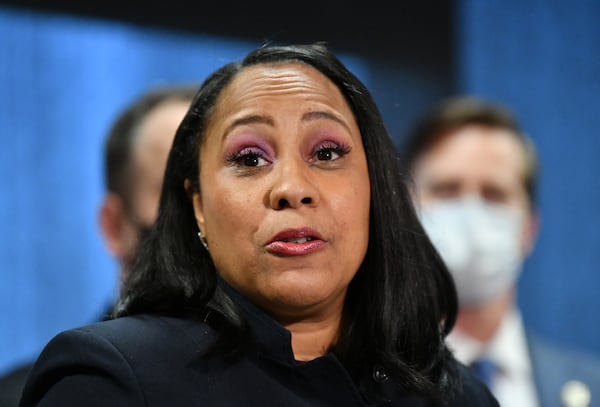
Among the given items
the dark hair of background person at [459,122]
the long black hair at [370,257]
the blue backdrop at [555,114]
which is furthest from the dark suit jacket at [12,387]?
the blue backdrop at [555,114]

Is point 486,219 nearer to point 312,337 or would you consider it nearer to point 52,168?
point 52,168

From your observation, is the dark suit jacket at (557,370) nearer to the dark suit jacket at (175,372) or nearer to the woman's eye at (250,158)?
the dark suit jacket at (175,372)

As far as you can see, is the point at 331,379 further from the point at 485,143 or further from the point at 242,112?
the point at 485,143

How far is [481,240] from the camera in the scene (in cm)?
365

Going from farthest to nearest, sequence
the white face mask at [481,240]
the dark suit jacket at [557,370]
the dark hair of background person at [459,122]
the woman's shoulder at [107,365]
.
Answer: the dark hair of background person at [459,122]
the white face mask at [481,240]
the dark suit jacket at [557,370]
the woman's shoulder at [107,365]

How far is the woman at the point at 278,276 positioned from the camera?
66.7 inches

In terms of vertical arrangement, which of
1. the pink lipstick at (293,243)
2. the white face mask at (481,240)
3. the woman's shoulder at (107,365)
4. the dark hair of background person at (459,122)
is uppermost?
the pink lipstick at (293,243)

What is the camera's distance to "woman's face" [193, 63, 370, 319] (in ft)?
5.71

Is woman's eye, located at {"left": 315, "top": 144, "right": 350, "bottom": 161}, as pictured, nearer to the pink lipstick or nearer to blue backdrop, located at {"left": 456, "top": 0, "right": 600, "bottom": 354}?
the pink lipstick

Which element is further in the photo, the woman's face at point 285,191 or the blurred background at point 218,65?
the blurred background at point 218,65

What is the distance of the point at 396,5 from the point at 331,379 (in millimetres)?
2589

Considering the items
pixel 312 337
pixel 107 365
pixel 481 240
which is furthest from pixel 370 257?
pixel 481 240

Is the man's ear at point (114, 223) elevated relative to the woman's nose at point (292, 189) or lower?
lower

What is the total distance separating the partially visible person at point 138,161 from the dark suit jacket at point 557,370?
1.32 metres
